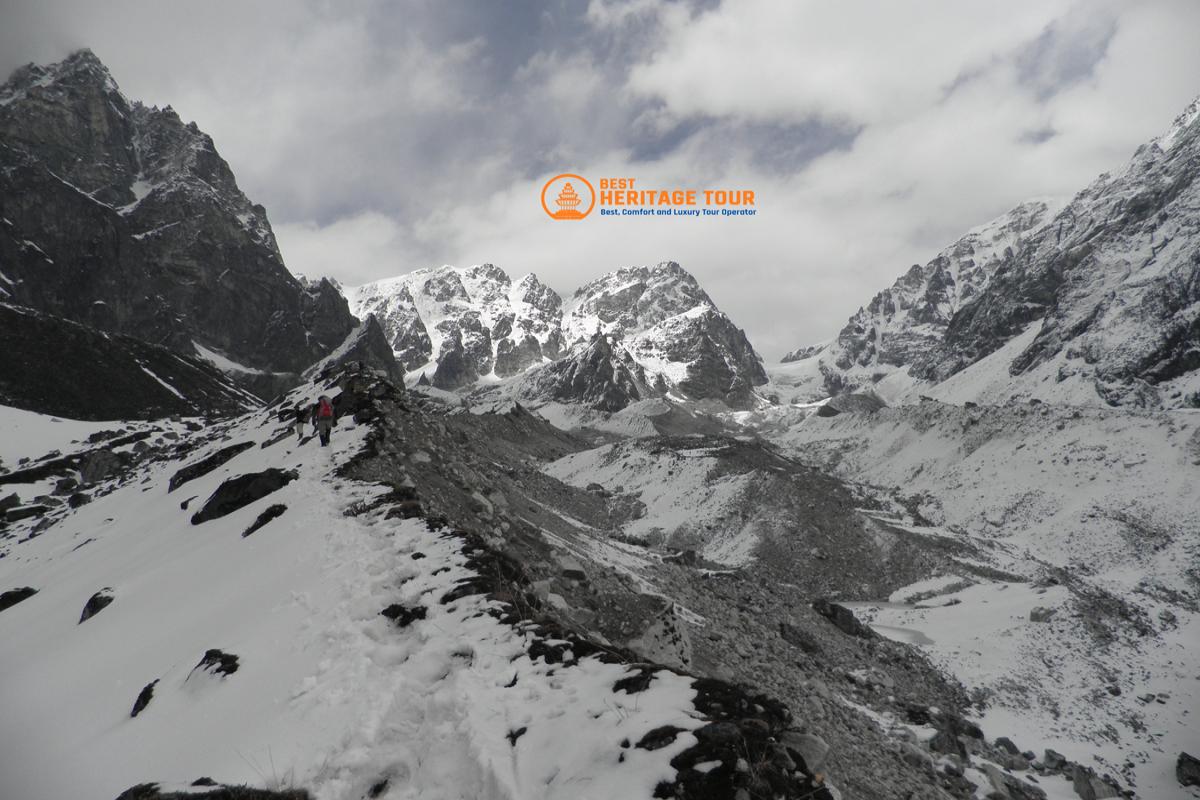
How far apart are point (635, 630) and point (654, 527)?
3668 cm

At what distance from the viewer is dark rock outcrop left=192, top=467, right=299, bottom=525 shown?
17422 millimetres

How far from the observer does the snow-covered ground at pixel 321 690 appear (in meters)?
5.61

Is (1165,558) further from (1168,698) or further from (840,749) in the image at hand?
(840,749)

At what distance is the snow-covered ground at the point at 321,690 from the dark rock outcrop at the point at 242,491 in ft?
9.13

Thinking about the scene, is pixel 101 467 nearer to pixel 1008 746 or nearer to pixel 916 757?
pixel 916 757

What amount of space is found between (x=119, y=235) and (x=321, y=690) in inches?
8039

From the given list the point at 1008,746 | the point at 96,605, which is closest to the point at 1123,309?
the point at 1008,746

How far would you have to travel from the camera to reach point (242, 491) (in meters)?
17.9

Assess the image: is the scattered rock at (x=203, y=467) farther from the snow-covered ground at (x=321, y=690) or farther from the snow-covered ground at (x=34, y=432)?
the snow-covered ground at (x=34, y=432)

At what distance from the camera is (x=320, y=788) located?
219 inches

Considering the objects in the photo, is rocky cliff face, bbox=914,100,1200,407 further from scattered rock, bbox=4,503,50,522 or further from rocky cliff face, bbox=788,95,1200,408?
scattered rock, bbox=4,503,50,522

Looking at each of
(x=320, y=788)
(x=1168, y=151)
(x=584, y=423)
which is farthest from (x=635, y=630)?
(x=1168, y=151)

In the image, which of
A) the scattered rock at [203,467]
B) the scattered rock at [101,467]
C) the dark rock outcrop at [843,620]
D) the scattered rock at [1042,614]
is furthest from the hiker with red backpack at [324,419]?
the scattered rock at [101,467]

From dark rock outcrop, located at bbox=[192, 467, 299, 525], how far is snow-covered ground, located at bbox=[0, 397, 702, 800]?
278cm
